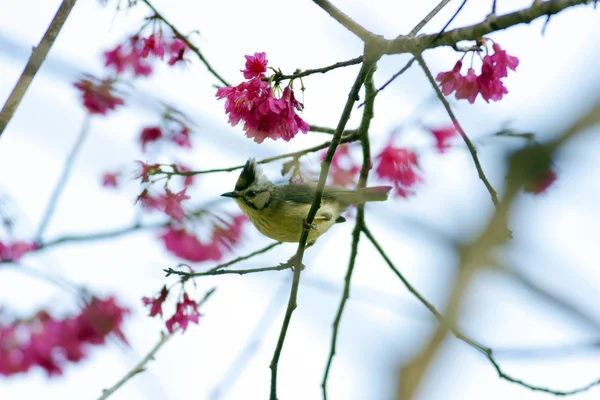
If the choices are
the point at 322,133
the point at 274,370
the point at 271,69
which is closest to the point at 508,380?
the point at 274,370

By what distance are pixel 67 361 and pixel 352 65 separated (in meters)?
3.88

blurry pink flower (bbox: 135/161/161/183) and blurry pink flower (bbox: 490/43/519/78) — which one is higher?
blurry pink flower (bbox: 490/43/519/78)

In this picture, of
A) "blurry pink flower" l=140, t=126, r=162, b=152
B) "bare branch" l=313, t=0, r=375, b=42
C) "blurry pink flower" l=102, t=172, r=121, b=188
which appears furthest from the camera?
"blurry pink flower" l=102, t=172, r=121, b=188

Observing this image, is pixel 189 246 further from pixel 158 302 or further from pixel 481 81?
pixel 481 81

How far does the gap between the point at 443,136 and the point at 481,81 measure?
1.72m

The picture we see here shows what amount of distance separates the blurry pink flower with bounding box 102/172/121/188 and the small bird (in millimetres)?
1579

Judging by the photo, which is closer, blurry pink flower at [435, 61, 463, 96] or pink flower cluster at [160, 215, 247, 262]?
blurry pink flower at [435, 61, 463, 96]

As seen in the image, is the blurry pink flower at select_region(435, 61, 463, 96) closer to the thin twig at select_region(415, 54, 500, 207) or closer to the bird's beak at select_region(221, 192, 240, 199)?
the thin twig at select_region(415, 54, 500, 207)

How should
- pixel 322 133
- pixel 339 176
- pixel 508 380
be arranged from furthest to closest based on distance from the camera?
pixel 339 176, pixel 322 133, pixel 508 380

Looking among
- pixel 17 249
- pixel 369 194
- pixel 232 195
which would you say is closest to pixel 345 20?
pixel 369 194

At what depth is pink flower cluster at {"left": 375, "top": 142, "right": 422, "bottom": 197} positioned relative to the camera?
180 inches

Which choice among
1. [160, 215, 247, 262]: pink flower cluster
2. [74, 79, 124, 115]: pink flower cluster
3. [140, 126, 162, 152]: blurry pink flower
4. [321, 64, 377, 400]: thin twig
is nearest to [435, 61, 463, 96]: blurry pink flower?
[321, 64, 377, 400]: thin twig

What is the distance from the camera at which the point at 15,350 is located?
543 centimetres

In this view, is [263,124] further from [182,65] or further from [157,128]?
[157,128]
